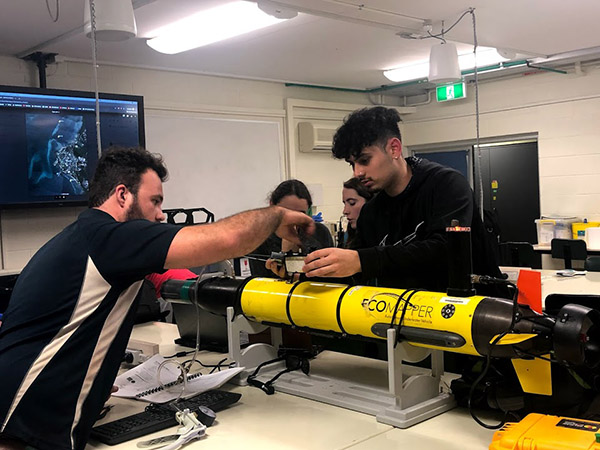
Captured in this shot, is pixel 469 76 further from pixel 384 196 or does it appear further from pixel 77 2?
pixel 384 196

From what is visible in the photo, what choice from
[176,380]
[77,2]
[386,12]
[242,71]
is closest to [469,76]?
[242,71]

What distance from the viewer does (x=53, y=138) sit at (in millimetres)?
4656

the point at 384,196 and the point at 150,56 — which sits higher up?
the point at 150,56

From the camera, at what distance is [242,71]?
5965mm

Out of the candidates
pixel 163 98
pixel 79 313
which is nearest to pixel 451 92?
pixel 163 98

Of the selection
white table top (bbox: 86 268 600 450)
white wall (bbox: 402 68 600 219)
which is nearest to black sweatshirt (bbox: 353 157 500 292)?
white table top (bbox: 86 268 600 450)

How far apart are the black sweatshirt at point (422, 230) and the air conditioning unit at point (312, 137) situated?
4576 mm

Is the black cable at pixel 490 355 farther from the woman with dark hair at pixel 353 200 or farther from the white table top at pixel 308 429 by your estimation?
the woman with dark hair at pixel 353 200

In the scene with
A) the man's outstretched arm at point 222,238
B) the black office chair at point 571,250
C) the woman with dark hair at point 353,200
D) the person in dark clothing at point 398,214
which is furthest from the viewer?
the black office chair at point 571,250

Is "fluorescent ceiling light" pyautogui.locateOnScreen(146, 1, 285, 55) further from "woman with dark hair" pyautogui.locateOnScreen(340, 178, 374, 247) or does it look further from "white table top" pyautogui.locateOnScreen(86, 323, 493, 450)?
"white table top" pyautogui.locateOnScreen(86, 323, 493, 450)

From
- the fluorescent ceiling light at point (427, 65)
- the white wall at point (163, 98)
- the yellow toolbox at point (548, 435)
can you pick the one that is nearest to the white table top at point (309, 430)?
the yellow toolbox at point (548, 435)

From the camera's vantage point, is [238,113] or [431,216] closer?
[431,216]

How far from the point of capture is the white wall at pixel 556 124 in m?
6.28

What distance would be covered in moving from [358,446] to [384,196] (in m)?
0.95
